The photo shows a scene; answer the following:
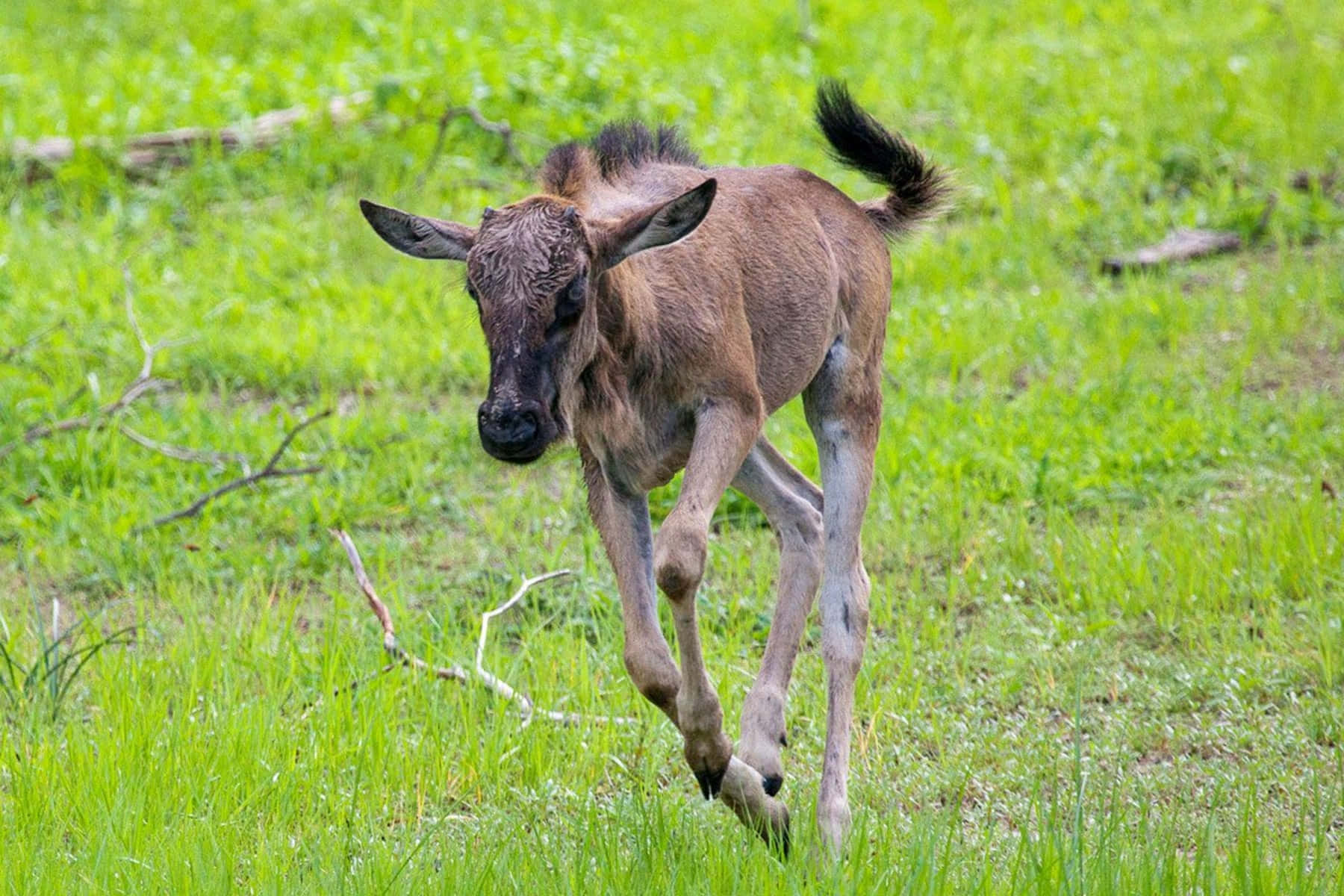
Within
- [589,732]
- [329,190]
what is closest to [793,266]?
[589,732]

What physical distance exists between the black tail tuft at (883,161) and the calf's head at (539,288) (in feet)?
4.98

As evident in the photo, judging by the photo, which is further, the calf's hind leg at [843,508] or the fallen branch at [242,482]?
the fallen branch at [242,482]

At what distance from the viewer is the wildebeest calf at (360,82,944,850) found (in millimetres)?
4676

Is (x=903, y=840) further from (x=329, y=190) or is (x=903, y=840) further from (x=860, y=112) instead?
(x=329, y=190)

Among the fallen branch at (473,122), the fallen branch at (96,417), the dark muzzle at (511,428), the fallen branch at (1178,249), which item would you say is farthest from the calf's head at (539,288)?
the fallen branch at (1178,249)

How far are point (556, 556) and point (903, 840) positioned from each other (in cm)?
276

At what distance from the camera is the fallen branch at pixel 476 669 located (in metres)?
6.07

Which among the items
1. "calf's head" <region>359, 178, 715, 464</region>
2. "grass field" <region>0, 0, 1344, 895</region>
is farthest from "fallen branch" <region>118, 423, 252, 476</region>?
"calf's head" <region>359, 178, 715, 464</region>

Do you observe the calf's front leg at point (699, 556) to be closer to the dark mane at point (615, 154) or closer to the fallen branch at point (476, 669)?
the dark mane at point (615, 154)

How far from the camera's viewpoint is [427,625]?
6844 mm

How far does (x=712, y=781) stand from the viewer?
4.96 m

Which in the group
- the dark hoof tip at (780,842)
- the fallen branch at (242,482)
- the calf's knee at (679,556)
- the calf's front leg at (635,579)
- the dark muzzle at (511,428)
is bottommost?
the fallen branch at (242,482)

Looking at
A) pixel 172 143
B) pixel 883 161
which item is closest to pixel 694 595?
pixel 883 161

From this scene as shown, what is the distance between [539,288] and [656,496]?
355 cm
